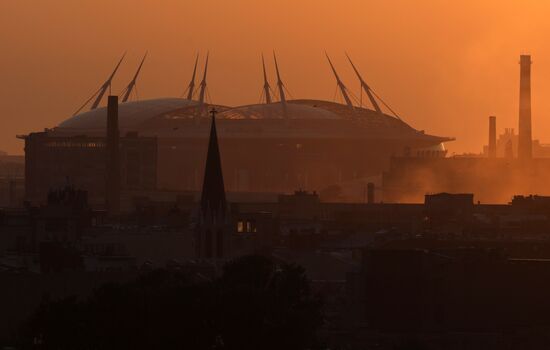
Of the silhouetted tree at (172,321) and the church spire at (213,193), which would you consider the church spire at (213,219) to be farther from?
the silhouetted tree at (172,321)

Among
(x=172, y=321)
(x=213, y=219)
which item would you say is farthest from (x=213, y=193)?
(x=172, y=321)

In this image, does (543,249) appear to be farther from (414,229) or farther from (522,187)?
(522,187)

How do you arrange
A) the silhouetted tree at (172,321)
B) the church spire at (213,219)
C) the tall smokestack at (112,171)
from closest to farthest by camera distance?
1. the silhouetted tree at (172,321)
2. the church spire at (213,219)
3. the tall smokestack at (112,171)

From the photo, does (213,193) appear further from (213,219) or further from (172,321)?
(172,321)

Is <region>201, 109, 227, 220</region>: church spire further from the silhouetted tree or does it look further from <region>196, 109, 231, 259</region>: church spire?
the silhouetted tree

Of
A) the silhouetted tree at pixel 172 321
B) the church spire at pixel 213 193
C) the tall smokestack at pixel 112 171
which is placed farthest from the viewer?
the tall smokestack at pixel 112 171

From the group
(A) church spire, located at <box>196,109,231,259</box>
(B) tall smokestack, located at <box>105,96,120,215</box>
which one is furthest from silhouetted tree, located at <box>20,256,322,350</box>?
(B) tall smokestack, located at <box>105,96,120,215</box>

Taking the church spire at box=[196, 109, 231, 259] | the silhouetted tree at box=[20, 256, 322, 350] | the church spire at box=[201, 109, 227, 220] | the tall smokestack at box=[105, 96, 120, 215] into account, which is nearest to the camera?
the silhouetted tree at box=[20, 256, 322, 350]

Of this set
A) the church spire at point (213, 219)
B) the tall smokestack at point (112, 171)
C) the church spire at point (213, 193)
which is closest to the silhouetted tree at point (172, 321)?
the church spire at point (213, 219)
